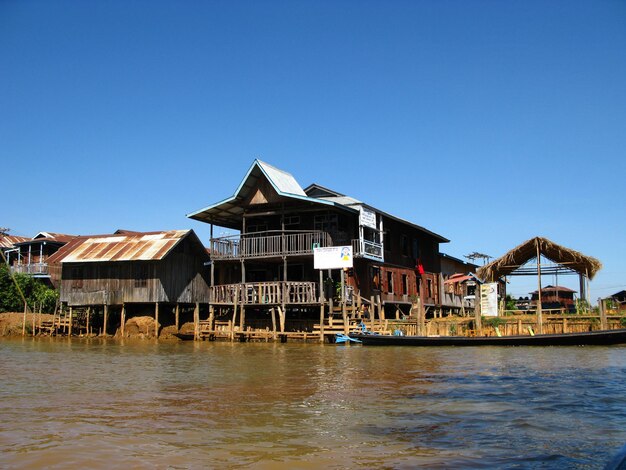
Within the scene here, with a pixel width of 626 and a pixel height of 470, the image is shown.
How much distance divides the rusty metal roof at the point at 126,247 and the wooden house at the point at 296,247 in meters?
2.98

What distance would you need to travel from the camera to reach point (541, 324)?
83.0 ft

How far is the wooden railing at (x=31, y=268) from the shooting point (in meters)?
47.7

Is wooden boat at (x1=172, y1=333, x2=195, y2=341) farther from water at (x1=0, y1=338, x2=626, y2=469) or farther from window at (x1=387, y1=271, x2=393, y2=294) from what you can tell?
water at (x1=0, y1=338, x2=626, y2=469)

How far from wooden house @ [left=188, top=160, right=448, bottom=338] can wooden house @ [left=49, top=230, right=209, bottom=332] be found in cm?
248

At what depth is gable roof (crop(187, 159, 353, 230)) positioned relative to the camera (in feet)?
101

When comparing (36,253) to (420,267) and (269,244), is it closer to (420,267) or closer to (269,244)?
(269,244)

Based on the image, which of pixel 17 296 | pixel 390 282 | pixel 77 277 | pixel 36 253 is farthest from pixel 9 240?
pixel 390 282

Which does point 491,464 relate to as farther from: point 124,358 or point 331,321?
point 331,321

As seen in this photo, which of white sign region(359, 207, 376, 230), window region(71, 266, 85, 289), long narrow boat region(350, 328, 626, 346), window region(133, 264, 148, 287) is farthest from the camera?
window region(71, 266, 85, 289)

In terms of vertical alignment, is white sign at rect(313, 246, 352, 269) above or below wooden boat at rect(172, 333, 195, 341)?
above

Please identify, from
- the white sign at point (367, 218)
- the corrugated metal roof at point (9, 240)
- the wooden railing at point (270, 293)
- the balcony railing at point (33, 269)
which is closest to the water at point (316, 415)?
the wooden railing at point (270, 293)

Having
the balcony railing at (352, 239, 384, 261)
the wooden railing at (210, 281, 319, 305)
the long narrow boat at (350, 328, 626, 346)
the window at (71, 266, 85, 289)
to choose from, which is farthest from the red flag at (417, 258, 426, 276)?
the window at (71, 266, 85, 289)


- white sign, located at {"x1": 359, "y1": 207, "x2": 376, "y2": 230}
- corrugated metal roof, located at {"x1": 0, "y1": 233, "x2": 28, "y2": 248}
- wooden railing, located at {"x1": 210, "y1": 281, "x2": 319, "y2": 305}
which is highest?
corrugated metal roof, located at {"x1": 0, "y1": 233, "x2": 28, "y2": 248}

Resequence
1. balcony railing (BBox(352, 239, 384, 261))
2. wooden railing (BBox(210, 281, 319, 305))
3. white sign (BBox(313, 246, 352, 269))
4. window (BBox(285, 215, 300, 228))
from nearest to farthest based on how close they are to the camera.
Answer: white sign (BBox(313, 246, 352, 269))
wooden railing (BBox(210, 281, 319, 305))
balcony railing (BBox(352, 239, 384, 261))
window (BBox(285, 215, 300, 228))
